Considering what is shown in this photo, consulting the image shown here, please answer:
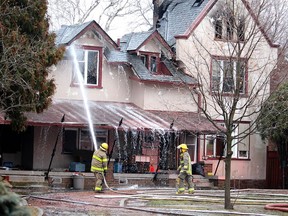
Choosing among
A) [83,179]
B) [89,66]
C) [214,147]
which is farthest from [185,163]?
[214,147]

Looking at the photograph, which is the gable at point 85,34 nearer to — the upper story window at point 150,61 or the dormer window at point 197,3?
the upper story window at point 150,61

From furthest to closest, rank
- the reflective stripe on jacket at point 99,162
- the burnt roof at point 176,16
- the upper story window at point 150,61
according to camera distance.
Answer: the burnt roof at point 176,16 < the upper story window at point 150,61 < the reflective stripe on jacket at point 99,162

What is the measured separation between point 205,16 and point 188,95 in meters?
4.01

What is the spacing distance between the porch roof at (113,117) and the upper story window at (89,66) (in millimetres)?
959

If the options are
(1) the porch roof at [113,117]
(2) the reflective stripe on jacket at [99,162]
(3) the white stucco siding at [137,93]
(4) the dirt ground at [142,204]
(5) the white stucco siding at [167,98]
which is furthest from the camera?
(5) the white stucco siding at [167,98]

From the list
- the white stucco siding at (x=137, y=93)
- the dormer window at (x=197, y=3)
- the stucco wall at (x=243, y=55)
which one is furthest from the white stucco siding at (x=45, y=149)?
the dormer window at (x=197, y=3)

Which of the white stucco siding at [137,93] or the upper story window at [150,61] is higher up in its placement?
the upper story window at [150,61]

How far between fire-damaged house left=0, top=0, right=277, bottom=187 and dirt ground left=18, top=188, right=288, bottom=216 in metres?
5.45

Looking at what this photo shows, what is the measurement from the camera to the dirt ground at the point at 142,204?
701 inches

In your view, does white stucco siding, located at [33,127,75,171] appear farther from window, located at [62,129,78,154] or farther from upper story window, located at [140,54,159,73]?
upper story window, located at [140,54,159,73]

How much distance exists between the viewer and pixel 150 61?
33969 millimetres

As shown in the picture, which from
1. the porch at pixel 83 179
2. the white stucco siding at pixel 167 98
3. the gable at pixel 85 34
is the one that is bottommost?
the porch at pixel 83 179

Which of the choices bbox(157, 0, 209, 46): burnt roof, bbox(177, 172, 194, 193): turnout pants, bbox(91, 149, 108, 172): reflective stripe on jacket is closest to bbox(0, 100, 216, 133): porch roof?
bbox(91, 149, 108, 172): reflective stripe on jacket

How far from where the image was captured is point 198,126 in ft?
105
